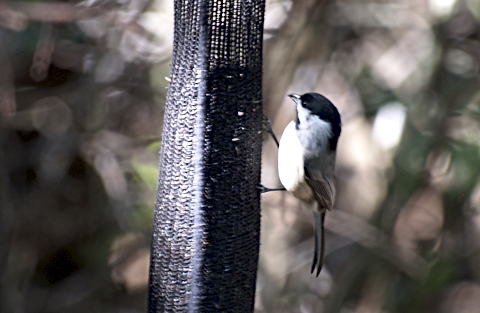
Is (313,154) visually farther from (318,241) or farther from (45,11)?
(45,11)

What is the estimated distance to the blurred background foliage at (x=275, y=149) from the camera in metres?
3.49

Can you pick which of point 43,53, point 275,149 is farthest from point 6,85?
point 275,149

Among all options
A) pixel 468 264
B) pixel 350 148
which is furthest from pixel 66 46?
pixel 468 264

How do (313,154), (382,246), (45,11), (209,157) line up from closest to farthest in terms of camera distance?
(209,157), (313,154), (45,11), (382,246)

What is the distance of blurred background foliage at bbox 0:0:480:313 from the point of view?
349 centimetres

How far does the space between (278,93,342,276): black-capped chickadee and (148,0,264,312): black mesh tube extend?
1.16 feet

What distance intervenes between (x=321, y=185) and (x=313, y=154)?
179mm

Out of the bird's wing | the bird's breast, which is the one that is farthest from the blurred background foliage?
the bird's wing

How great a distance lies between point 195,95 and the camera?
1.88 meters

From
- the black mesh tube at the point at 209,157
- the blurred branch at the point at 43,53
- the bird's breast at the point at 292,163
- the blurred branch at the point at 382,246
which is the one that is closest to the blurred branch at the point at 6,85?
the blurred branch at the point at 43,53

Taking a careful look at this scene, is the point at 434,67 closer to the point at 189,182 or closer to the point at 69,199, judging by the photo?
the point at 189,182

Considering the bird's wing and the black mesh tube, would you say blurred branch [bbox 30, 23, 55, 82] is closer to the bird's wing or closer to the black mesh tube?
the black mesh tube

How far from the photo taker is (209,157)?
1.90m

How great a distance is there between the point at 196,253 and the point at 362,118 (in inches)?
92.1
